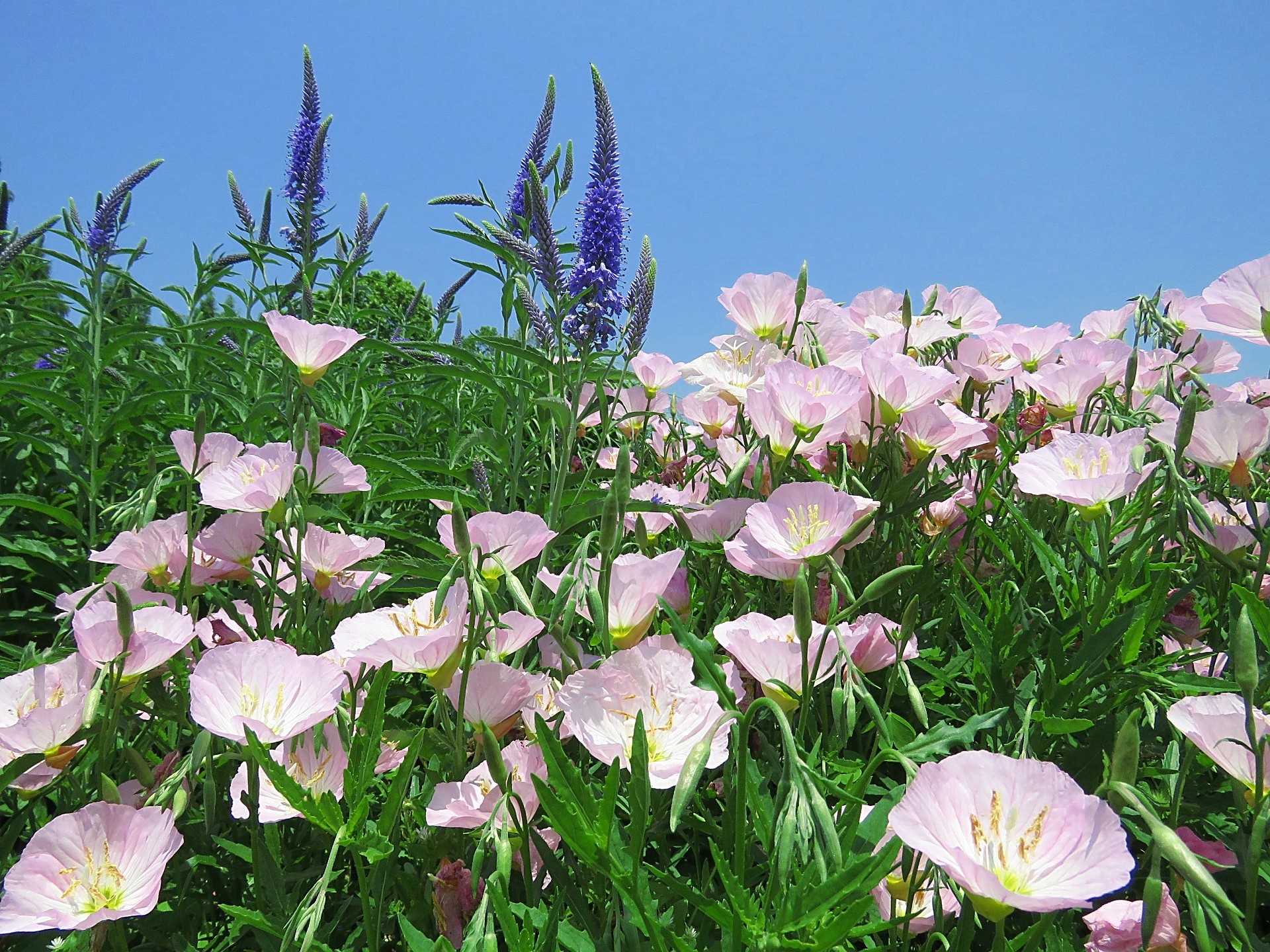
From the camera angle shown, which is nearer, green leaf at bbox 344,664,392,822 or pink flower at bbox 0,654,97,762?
green leaf at bbox 344,664,392,822

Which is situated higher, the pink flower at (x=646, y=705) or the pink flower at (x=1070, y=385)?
the pink flower at (x=1070, y=385)

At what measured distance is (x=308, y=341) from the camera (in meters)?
1.46

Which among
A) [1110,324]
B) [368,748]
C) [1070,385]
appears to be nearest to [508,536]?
[368,748]

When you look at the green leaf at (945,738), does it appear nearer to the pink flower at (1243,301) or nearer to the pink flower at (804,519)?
the pink flower at (804,519)

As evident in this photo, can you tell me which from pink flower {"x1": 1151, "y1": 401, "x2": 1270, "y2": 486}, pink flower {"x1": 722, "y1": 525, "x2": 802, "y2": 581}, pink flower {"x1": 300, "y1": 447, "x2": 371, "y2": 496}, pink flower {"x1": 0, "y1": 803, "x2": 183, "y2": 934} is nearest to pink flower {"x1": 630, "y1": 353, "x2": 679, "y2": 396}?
pink flower {"x1": 300, "y1": 447, "x2": 371, "y2": 496}

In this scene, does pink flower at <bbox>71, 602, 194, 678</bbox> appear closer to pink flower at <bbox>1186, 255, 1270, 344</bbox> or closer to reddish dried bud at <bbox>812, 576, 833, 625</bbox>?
reddish dried bud at <bbox>812, 576, 833, 625</bbox>

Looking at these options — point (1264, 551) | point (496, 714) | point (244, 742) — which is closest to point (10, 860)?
point (244, 742)

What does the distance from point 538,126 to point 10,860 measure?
2106mm

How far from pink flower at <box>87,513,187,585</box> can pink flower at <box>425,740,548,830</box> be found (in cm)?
74

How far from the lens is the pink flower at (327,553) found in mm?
1365

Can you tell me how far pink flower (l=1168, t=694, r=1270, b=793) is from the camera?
2.73 ft

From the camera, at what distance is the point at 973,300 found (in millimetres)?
2174

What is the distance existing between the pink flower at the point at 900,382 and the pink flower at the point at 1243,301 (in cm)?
43

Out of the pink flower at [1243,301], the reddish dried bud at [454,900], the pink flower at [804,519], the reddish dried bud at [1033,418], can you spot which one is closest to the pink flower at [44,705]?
the reddish dried bud at [454,900]
